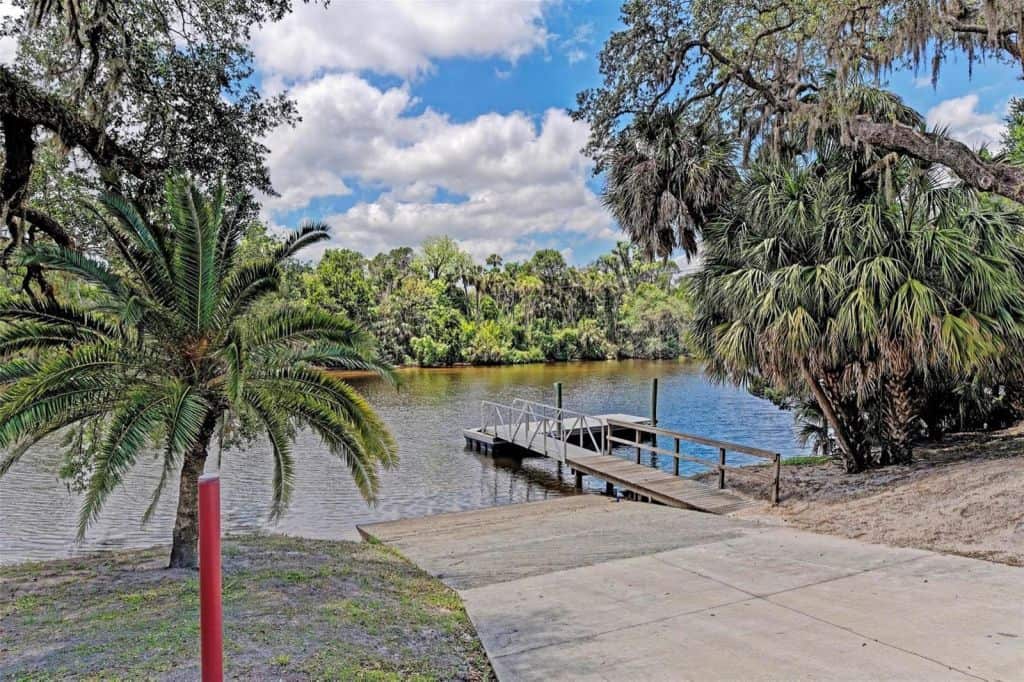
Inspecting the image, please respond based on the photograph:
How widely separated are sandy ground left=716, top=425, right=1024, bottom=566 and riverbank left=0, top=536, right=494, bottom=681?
5.30 m

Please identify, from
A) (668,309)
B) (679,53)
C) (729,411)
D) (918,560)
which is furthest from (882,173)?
(668,309)

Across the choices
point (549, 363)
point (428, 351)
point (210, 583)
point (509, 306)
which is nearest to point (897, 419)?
point (210, 583)

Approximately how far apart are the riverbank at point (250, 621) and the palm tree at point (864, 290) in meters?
6.92

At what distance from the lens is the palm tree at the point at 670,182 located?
11758 millimetres

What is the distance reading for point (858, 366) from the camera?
1020cm

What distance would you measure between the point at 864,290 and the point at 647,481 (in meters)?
5.30

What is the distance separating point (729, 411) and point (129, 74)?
25915mm

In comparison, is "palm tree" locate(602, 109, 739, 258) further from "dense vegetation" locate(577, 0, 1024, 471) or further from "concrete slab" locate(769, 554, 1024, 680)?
"concrete slab" locate(769, 554, 1024, 680)

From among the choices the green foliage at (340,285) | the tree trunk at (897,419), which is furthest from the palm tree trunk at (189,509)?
the green foliage at (340,285)

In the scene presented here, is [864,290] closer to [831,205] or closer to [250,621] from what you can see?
[831,205]

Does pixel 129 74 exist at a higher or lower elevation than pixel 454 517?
higher

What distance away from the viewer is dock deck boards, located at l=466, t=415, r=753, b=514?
34.5 ft

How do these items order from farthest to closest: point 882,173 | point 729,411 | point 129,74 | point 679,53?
point 729,411 < point 679,53 < point 882,173 < point 129,74

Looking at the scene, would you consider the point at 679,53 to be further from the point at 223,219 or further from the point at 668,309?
the point at 668,309
